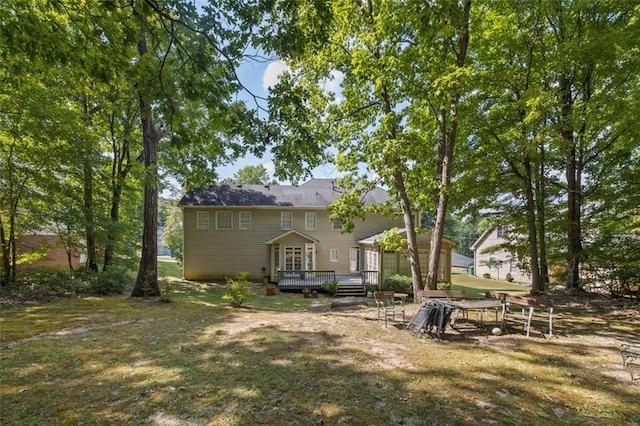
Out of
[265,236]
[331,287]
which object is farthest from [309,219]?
[331,287]

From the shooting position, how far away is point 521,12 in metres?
11.3

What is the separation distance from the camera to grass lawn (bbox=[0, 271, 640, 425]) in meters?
3.53

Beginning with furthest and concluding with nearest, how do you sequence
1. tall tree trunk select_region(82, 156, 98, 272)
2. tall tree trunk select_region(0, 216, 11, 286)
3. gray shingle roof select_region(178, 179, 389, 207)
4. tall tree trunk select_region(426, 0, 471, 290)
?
1. gray shingle roof select_region(178, 179, 389, 207)
2. tall tree trunk select_region(82, 156, 98, 272)
3. tall tree trunk select_region(0, 216, 11, 286)
4. tall tree trunk select_region(426, 0, 471, 290)

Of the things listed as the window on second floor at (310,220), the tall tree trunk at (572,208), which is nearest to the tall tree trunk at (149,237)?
the window on second floor at (310,220)

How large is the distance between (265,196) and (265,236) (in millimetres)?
2953

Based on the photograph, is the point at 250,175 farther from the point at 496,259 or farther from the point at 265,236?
the point at 496,259

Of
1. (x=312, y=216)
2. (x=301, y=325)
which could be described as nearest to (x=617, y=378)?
(x=301, y=325)

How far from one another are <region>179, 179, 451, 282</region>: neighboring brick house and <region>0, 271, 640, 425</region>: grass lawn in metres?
12.2

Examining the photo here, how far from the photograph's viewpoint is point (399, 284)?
16.5 m

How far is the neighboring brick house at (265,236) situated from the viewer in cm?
2023

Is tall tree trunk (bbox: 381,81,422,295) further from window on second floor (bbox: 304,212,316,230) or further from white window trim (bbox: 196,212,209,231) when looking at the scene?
white window trim (bbox: 196,212,209,231)

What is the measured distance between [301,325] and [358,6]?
11.5 metres

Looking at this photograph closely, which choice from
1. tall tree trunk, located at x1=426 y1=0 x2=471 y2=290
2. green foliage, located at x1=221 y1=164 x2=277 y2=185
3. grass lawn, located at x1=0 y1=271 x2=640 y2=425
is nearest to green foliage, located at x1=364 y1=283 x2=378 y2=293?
tall tree trunk, located at x1=426 y1=0 x2=471 y2=290

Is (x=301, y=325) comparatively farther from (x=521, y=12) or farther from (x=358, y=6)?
(x=521, y=12)
